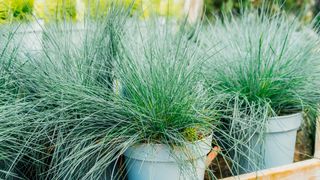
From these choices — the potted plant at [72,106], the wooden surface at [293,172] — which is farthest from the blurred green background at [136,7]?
the wooden surface at [293,172]

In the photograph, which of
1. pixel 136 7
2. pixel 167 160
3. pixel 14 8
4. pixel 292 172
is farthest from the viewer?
pixel 136 7

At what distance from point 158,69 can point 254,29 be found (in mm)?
884

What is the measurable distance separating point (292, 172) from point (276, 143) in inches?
6.0

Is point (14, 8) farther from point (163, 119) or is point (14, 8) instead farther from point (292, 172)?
point (292, 172)

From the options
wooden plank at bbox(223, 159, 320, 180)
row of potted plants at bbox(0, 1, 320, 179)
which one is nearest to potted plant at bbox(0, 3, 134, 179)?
row of potted plants at bbox(0, 1, 320, 179)

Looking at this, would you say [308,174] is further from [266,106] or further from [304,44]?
[304,44]

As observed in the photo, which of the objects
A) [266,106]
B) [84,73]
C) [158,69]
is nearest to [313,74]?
[266,106]

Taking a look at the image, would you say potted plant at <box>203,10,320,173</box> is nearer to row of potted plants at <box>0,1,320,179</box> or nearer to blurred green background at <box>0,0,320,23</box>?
row of potted plants at <box>0,1,320,179</box>

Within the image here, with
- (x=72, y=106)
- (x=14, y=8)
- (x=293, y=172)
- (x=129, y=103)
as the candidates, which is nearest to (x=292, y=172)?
(x=293, y=172)

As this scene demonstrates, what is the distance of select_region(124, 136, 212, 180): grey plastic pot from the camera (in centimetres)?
151

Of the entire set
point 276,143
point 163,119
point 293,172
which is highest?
point 163,119

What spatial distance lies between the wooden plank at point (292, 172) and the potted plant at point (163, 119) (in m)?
0.32

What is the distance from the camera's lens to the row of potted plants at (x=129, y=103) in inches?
60.1

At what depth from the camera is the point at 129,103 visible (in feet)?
5.09
